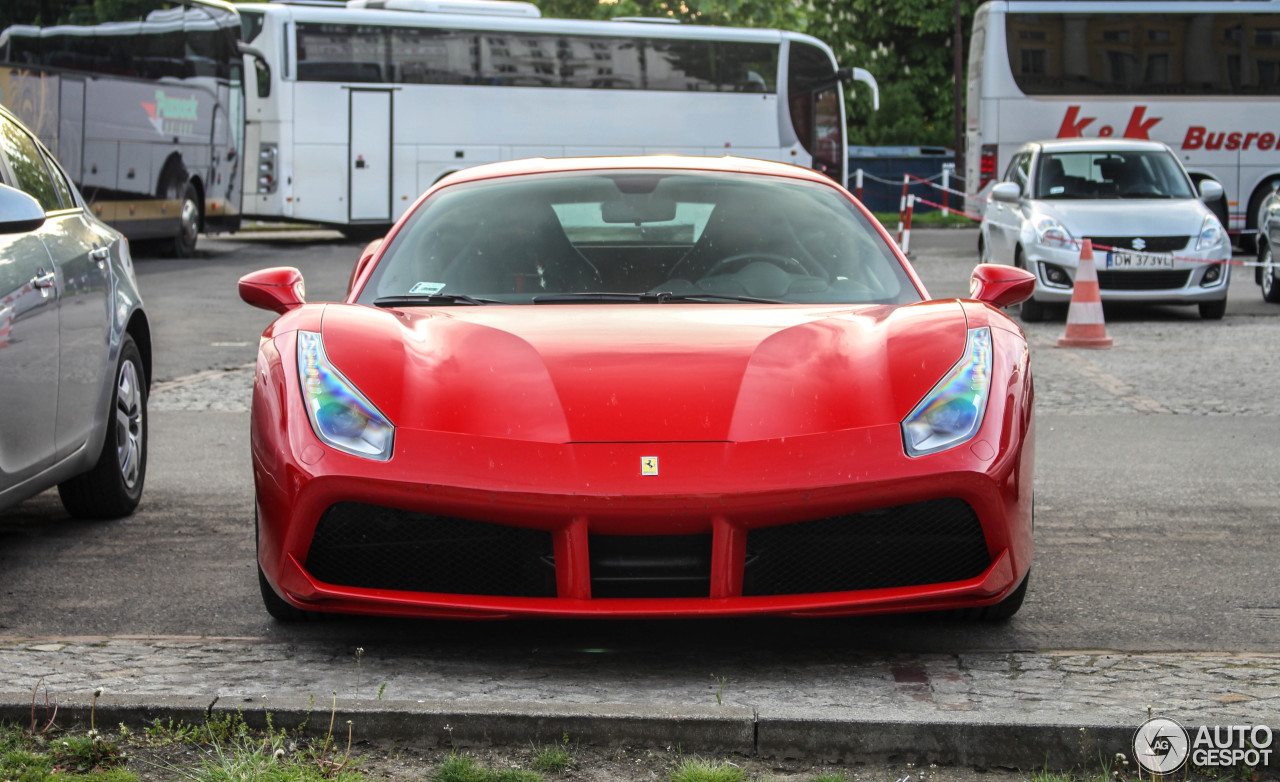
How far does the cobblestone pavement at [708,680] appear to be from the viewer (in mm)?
3215

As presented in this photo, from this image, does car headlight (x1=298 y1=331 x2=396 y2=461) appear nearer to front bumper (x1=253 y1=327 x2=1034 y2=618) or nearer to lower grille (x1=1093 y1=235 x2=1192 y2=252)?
front bumper (x1=253 y1=327 x2=1034 y2=618)

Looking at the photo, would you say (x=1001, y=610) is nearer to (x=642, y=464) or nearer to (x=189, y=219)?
(x=642, y=464)

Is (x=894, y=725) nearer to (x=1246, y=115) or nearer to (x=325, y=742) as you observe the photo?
(x=325, y=742)

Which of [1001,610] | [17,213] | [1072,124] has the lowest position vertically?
[1001,610]

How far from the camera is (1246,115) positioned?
23672mm

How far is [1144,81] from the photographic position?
23.9m

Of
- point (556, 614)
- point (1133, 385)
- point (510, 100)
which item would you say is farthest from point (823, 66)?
point (556, 614)

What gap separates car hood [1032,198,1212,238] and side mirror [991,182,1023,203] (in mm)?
254

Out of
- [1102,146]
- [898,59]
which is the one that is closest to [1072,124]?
[1102,146]

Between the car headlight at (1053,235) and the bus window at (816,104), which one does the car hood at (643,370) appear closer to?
the car headlight at (1053,235)

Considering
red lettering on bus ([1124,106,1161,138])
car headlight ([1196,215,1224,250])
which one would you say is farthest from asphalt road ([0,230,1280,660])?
red lettering on bus ([1124,106,1161,138])

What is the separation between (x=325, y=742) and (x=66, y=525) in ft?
9.73

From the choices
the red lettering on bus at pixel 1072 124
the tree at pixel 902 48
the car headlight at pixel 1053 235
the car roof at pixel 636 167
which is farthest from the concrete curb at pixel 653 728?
the tree at pixel 902 48

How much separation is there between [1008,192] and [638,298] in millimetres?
10095
